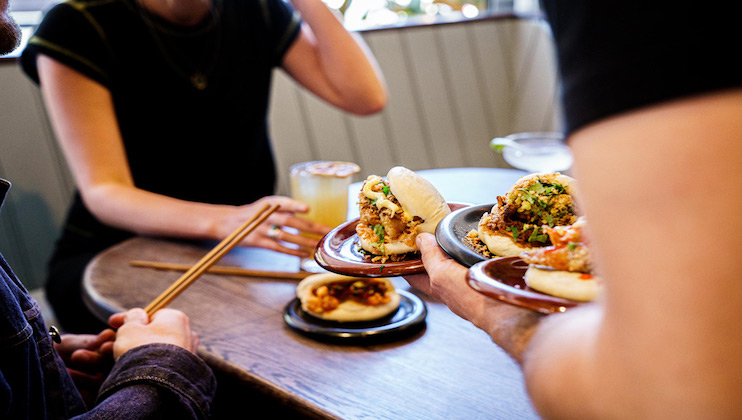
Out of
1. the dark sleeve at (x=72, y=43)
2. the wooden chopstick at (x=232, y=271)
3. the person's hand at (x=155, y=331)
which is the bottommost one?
the wooden chopstick at (x=232, y=271)

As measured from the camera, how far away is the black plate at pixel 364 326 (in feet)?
3.59

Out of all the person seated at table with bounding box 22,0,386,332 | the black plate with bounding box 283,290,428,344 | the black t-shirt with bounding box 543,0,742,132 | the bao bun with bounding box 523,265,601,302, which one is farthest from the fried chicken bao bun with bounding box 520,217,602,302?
the person seated at table with bounding box 22,0,386,332

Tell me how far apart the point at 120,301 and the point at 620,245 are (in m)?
1.20

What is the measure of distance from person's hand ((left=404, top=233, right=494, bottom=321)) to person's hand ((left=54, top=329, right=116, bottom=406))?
0.73 m

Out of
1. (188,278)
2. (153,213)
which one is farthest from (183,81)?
(188,278)

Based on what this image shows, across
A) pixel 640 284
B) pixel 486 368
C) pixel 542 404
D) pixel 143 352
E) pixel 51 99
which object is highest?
pixel 51 99

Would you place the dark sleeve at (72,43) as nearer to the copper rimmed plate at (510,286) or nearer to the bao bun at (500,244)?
the bao bun at (500,244)

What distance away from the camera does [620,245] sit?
0.40m

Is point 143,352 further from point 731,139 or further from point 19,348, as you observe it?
point 731,139

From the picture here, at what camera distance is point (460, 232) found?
92 centimetres

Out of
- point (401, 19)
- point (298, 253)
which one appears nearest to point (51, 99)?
point (298, 253)

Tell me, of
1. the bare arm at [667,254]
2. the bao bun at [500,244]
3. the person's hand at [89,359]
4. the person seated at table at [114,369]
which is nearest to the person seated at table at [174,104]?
the person's hand at [89,359]

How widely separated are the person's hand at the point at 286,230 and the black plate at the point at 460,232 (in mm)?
587

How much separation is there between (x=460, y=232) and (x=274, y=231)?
0.75 metres
